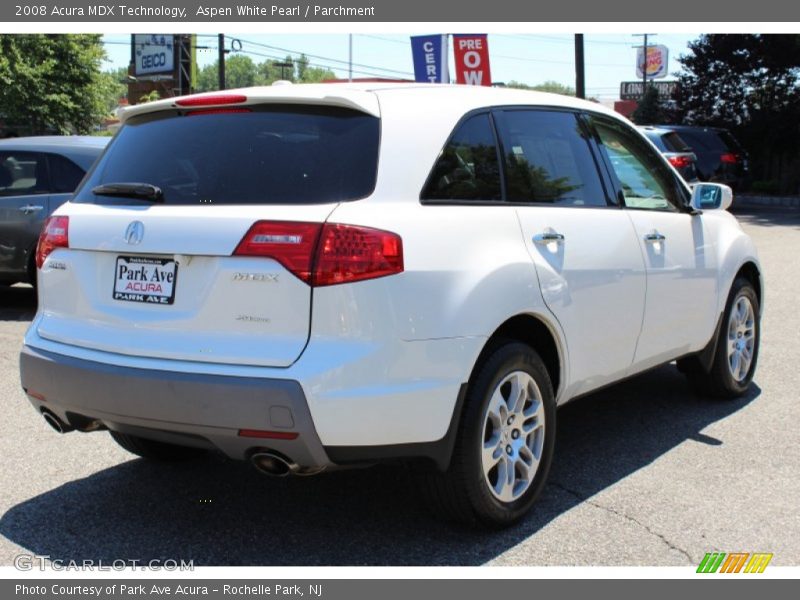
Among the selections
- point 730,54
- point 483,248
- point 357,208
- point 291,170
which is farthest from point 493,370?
point 730,54

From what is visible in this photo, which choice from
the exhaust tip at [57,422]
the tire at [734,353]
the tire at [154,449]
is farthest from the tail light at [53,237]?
the tire at [734,353]

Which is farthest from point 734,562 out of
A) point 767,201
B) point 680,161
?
point 767,201

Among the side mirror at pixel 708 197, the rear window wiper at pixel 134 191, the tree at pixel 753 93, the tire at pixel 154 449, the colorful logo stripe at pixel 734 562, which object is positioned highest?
the tree at pixel 753 93

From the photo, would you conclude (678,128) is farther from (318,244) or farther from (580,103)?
(318,244)

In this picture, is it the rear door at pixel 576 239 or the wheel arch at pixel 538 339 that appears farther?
the rear door at pixel 576 239

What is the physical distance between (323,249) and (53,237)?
1.40 metres

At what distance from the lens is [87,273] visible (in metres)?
3.81

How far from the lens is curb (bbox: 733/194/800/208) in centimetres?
2419

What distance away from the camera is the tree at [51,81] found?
37.7 m

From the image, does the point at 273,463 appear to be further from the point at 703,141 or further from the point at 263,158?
the point at 703,141

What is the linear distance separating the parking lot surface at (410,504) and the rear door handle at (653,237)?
49 centimetres

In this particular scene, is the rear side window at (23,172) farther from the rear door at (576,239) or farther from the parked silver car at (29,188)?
the rear door at (576,239)

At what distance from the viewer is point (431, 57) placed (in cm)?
2020

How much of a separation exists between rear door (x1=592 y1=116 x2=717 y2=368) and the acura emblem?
8.07ft
